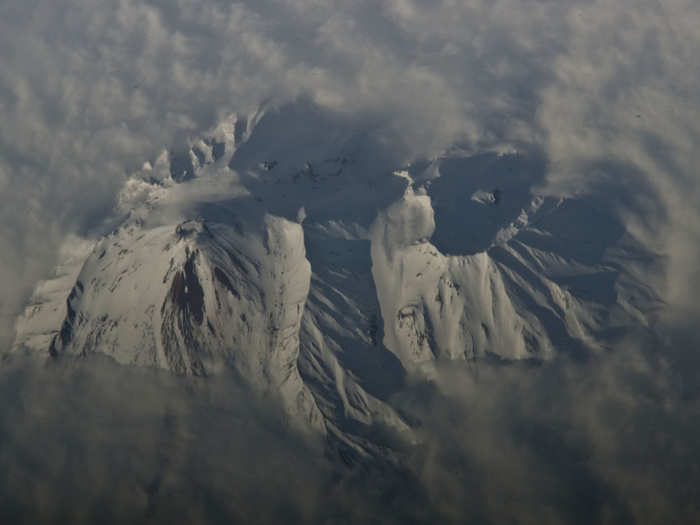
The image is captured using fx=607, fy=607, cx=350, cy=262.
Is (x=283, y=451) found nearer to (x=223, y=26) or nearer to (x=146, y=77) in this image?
(x=146, y=77)

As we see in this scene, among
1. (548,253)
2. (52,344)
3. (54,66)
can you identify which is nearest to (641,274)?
(548,253)

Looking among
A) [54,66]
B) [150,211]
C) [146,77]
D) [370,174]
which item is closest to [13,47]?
[54,66]

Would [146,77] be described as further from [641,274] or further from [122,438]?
[641,274]

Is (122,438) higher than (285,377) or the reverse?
the reverse

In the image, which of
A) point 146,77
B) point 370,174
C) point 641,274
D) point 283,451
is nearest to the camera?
point 283,451

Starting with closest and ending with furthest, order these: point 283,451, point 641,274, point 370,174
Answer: point 283,451, point 641,274, point 370,174

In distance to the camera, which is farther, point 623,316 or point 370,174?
point 370,174

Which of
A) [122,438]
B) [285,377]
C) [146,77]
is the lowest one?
[122,438]
